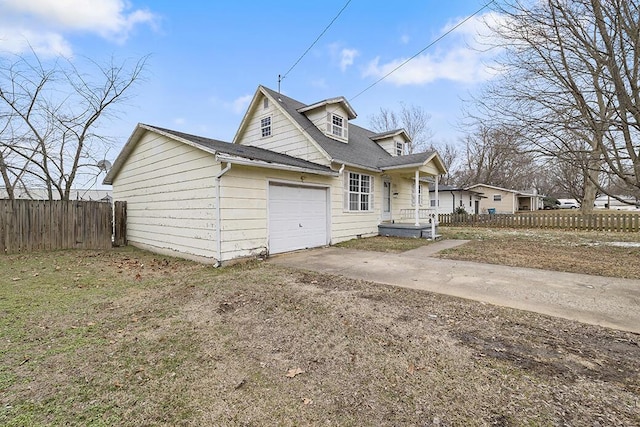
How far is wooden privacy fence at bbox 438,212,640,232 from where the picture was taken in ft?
46.3

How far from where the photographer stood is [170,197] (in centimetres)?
869

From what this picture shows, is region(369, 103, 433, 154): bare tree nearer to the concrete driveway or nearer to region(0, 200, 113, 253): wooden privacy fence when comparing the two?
the concrete driveway

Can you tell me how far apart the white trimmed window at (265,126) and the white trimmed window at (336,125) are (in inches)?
96.3

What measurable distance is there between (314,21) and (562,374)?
11157 mm

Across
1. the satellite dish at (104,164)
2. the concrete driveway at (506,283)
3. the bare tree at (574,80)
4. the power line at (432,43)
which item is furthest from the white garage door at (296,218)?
the satellite dish at (104,164)

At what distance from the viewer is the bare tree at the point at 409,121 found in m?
32.0

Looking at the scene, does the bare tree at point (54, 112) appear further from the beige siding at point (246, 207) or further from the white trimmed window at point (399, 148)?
the white trimmed window at point (399, 148)

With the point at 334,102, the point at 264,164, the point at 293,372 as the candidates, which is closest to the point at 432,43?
the point at 334,102

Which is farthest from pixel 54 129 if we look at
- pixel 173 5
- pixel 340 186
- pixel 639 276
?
pixel 639 276

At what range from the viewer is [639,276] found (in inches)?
217

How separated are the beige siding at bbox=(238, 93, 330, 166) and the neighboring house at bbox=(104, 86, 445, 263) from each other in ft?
0.13

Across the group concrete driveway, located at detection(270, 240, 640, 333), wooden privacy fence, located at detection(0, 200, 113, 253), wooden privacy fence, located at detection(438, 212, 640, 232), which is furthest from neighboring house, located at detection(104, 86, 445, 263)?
wooden privacy fence, located at detection(438, 212, 640, 232)

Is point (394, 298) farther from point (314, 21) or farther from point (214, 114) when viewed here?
point (214, 114)

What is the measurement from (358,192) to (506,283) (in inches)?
272
